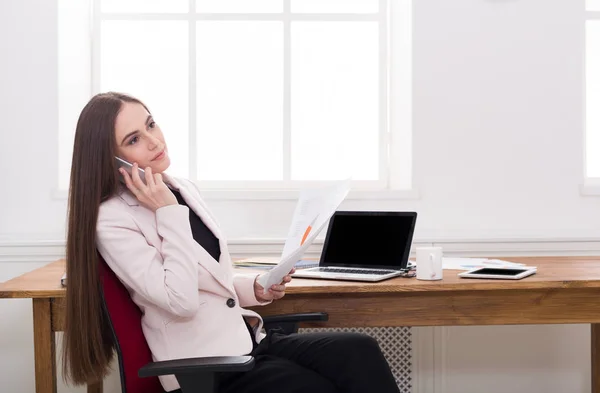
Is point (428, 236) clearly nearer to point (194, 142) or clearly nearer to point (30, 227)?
point (194, 142)

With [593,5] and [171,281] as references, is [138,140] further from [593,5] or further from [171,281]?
[593,5]

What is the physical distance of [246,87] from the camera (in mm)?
2986

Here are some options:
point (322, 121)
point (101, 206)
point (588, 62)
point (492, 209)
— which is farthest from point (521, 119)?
point (101, 206)

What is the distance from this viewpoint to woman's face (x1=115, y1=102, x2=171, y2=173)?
5.39 ft

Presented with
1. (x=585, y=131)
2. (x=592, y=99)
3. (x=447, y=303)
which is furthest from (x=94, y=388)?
(x=592, y=99)

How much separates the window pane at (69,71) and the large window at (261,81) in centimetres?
8

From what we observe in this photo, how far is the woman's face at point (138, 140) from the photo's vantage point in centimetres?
164

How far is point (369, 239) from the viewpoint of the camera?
2225mm

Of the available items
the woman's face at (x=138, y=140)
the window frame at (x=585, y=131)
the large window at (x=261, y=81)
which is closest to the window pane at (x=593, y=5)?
the window frame at (x=585, y=131)

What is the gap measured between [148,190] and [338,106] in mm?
1560

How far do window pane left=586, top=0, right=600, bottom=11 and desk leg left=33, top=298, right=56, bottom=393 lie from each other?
2582mm

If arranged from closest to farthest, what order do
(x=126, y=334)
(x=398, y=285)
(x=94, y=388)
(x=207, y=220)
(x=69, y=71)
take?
(x=126, y=334) < (x=207, y=220) < (x=398, y=285) < (x=94, y=388) < (x=69, y=71)

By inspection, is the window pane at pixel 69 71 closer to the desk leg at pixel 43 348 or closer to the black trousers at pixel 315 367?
the desk leg at pixel 43 348

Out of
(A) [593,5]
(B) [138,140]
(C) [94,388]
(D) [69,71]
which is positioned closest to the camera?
(B) [138,140]
